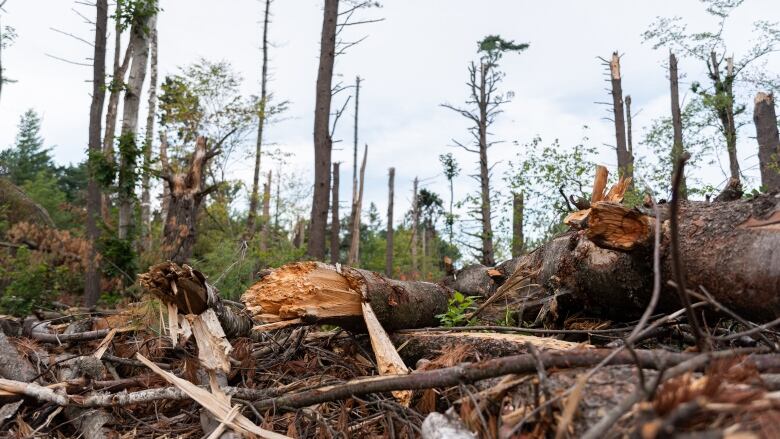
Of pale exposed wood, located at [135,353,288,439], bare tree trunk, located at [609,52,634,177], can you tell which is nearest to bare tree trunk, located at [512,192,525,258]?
bare tree trunk, located at [609,52,634,177]

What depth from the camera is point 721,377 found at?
136cm

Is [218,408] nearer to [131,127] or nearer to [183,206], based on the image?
[183,206]

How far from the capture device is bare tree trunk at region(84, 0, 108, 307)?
34.4ft

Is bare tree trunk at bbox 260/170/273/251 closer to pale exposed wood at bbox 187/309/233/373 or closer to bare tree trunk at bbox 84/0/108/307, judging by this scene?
bare tree trunk at bbox 84/0/108/307

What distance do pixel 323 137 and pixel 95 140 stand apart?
548 cm

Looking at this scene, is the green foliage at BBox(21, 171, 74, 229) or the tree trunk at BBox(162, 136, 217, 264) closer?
the tree trunk at BBox(162, 136, 217, 264)

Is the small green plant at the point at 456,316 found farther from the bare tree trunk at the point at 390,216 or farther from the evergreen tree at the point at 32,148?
the evergreen tree at the point at 32,148

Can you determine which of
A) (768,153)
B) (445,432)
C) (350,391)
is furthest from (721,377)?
(768,153)

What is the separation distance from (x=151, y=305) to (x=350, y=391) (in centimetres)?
279

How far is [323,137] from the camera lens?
33.7 ft

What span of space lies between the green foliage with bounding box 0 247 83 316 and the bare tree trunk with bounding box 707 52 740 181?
1863 centimetres

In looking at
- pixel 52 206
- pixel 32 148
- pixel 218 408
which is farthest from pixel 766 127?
pixel 32 148

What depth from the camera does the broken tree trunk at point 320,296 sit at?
10.2ft

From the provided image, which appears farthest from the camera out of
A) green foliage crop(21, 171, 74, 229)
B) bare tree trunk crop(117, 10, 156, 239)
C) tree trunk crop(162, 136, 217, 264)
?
green foliage crop(21, 171, 74, 229)
